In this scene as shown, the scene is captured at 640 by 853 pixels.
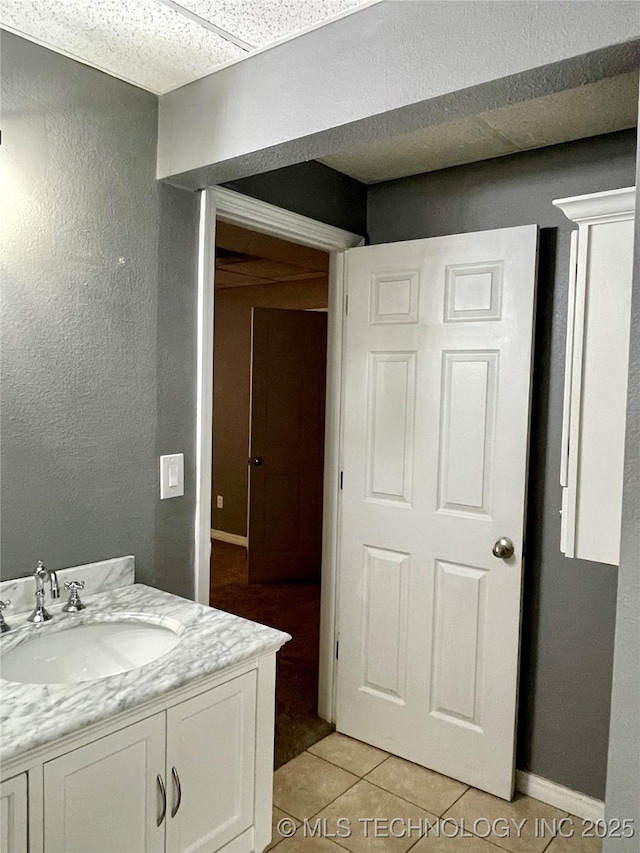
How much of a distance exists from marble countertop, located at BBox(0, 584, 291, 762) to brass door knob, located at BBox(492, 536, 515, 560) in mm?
953

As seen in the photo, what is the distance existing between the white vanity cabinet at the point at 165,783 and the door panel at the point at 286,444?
3055 millimetres

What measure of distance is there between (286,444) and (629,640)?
363 centimetres

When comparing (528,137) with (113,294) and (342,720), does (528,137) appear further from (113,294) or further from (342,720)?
(342,720)

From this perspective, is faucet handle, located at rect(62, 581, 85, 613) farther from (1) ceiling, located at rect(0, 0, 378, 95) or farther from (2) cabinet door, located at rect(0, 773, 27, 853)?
(1) ceiling, located at rect(0, 0, 378, 95)

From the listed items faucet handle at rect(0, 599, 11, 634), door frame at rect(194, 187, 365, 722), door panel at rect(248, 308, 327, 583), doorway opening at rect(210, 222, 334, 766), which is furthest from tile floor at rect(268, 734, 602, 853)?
A: door panel at rect(248, 308, 327, 583)

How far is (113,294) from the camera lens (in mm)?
1879

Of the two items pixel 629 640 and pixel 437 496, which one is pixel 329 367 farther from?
pixel 629 640

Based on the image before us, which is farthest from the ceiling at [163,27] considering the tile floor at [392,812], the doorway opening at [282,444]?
the tile floor at [392,812]

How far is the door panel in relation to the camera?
4586mm

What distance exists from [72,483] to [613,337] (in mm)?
1423

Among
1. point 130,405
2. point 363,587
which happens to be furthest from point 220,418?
point 130,405

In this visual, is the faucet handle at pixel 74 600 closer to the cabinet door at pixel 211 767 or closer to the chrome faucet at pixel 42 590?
the chrome faucet at pixel 42 590

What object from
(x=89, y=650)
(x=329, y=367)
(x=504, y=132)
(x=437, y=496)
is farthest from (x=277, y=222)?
(x=89, y=650)

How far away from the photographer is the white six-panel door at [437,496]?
228 cm
